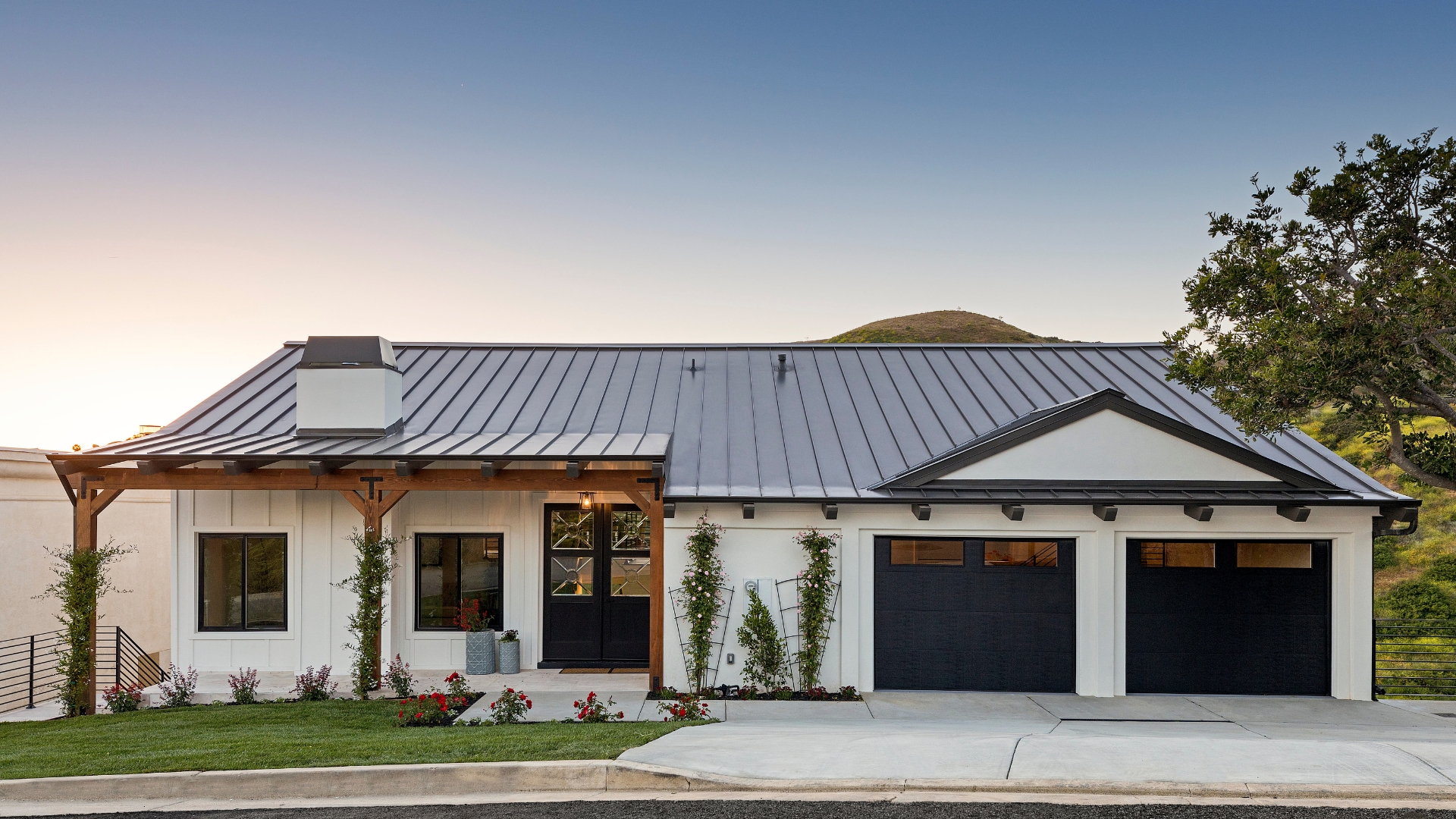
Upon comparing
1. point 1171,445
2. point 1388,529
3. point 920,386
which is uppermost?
point 920,386

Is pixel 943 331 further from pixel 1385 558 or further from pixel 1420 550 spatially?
pixel 1385 558

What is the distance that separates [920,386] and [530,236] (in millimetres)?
11676

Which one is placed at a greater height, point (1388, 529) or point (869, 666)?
point (1388, 529)

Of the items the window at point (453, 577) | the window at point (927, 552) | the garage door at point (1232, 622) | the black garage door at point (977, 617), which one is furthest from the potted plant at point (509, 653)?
the garage door at point (1232, 622)

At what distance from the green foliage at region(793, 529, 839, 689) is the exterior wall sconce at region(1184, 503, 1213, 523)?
468 cm

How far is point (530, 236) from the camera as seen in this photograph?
1942 centimetres

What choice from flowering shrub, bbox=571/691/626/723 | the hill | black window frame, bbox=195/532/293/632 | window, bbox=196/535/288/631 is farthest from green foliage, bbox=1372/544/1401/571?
the hill

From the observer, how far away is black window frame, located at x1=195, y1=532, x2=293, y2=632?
1076 centimetres

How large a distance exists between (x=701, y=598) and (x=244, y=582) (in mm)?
7160

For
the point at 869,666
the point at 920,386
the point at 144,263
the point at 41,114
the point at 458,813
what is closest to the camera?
the point at 458,813

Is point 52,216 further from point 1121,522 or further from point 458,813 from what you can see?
point 1121,522

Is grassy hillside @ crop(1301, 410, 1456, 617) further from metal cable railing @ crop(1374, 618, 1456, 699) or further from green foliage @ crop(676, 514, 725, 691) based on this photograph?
green foliage @ crop(676, 514, 725, 691)

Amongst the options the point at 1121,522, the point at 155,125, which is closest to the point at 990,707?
the point at 1121,522

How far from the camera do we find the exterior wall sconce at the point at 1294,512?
9234 mm
